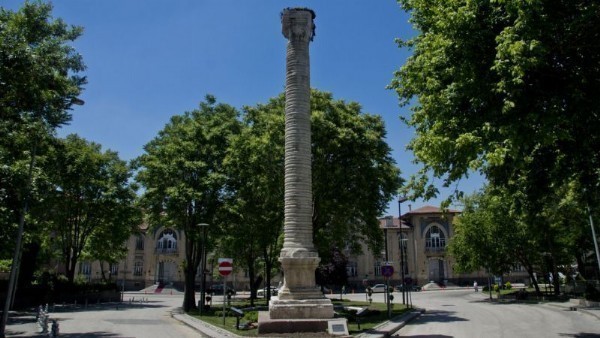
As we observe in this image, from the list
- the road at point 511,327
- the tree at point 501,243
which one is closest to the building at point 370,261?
the tree at point 501,243

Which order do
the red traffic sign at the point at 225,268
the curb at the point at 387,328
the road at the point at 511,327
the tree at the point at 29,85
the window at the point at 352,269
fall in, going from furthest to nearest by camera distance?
the window at the point at 352,269, the red traffic sign at the point at 225,268, the road at the point at 511,327, the curb at the point at 387,328, the tree at the point at 29,85

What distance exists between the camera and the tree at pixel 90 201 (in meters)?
39.8

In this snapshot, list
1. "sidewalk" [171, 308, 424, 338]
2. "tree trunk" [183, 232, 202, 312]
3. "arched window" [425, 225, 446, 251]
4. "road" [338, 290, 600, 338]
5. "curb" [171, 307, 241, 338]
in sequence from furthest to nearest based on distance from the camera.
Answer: "arched window" [425, 225, 446, 251]
"tree trunk" [183, 232, 202, 312]
"road" [338, 290, 600, 338]
"curb" [171, 307, 241, 338]
"sidewalk" [171, 308, 424, 338]

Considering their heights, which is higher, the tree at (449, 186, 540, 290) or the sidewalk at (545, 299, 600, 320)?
the tree at (449, 186, 540, 290)

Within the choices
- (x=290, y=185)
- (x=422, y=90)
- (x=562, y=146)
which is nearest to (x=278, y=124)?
(x=290, y=185)

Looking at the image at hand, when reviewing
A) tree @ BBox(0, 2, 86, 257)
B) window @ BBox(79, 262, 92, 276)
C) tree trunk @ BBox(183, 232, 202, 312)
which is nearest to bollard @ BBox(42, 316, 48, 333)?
tree @ BBox(0, 2, 86, 257)

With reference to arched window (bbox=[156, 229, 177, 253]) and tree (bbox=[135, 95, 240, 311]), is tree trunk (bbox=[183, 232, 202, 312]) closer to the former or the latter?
tree (bbox=[135, 95, 240, 311])

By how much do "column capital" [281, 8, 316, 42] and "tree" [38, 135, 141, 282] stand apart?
25077 millimetres

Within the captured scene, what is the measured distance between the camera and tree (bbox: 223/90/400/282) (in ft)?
91.2

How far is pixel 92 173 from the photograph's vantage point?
41.2 m

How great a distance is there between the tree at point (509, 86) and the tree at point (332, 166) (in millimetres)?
12902

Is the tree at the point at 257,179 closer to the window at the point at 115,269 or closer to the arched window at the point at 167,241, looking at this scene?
the arched window at the point at 167,241

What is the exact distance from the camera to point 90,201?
4194cm

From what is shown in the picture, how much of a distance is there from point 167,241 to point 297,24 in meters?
60.7
